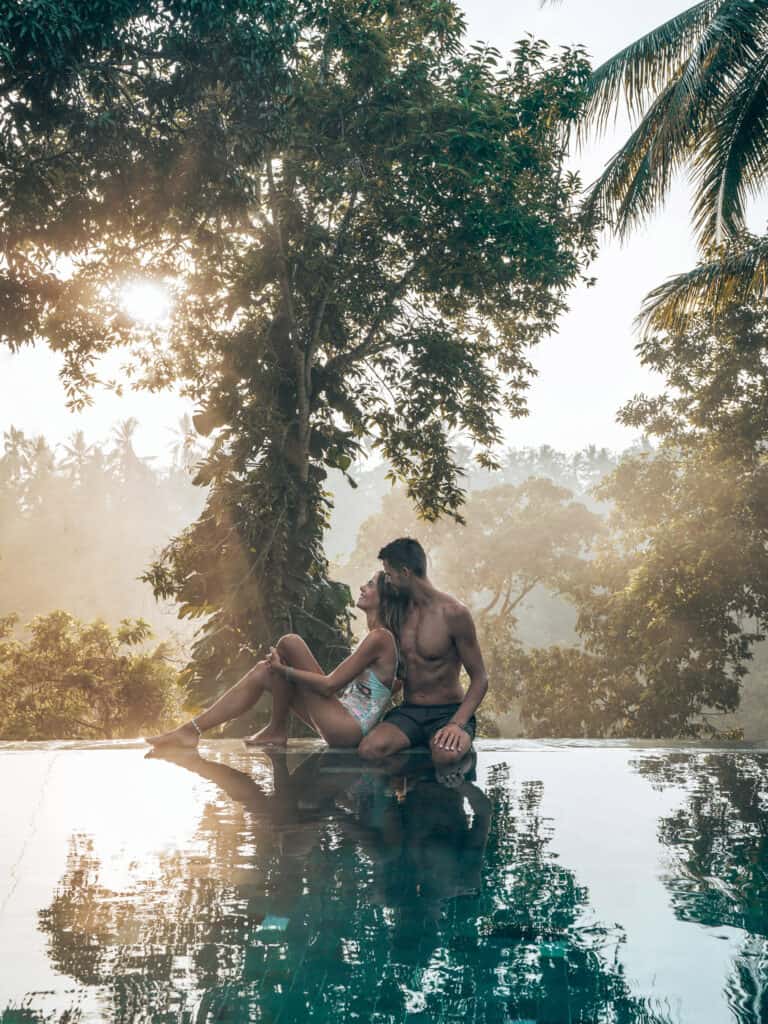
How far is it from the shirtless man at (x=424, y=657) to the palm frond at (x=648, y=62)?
8.52m

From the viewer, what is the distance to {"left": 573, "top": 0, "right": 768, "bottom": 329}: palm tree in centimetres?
1054

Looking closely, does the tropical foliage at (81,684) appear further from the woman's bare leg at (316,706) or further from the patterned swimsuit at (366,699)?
the patterned swimsuit at (366,699)

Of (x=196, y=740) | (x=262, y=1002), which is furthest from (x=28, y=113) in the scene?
(x=262, y=1002)

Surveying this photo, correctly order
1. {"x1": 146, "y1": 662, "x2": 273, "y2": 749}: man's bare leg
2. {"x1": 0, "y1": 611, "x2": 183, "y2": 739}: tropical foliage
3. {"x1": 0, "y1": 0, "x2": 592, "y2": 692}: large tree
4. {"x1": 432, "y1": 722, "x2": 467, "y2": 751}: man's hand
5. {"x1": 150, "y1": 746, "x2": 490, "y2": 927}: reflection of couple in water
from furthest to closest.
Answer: {"x1": 0, "y1": 611, "x2": 183, "y2": 739}: tropical foliage
{"x1": 0, "y1": 0, "x2": 592, "y2": 692}: large tree
{"x1": 146, "y1": 662, "x2": 273, "y2": 749}: man's bare leg
{"x1": 432, "y1": 722, "x2": 467, "y2": 751}: man's hand
{"x1": 150, "y1": 746, "x2": 490, "y2": 927}: reflection of couple in water

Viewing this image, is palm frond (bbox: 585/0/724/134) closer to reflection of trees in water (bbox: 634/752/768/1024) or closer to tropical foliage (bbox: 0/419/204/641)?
reflection of trees in water (bbox: 634/752/768/1024)

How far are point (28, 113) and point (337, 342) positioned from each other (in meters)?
4.21

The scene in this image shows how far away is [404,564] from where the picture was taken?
4.85 metres

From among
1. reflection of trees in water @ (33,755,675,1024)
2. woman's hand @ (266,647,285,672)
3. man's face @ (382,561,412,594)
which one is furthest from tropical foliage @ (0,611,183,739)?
reflection of trees in water @ (33,755,675,1024)

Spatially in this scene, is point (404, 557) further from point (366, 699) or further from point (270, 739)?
point (270, 739)

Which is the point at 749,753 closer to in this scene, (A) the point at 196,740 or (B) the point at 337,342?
(A) the point at 196,740

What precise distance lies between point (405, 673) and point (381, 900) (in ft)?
8.29

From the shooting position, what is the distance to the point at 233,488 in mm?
9547

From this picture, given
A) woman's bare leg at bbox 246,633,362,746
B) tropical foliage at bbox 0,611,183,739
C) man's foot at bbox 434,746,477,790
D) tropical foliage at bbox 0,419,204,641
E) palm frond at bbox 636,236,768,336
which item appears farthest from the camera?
tropical foliage at bbox 0,419,204,641

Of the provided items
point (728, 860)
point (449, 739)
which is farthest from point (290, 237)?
point (728, 860)
